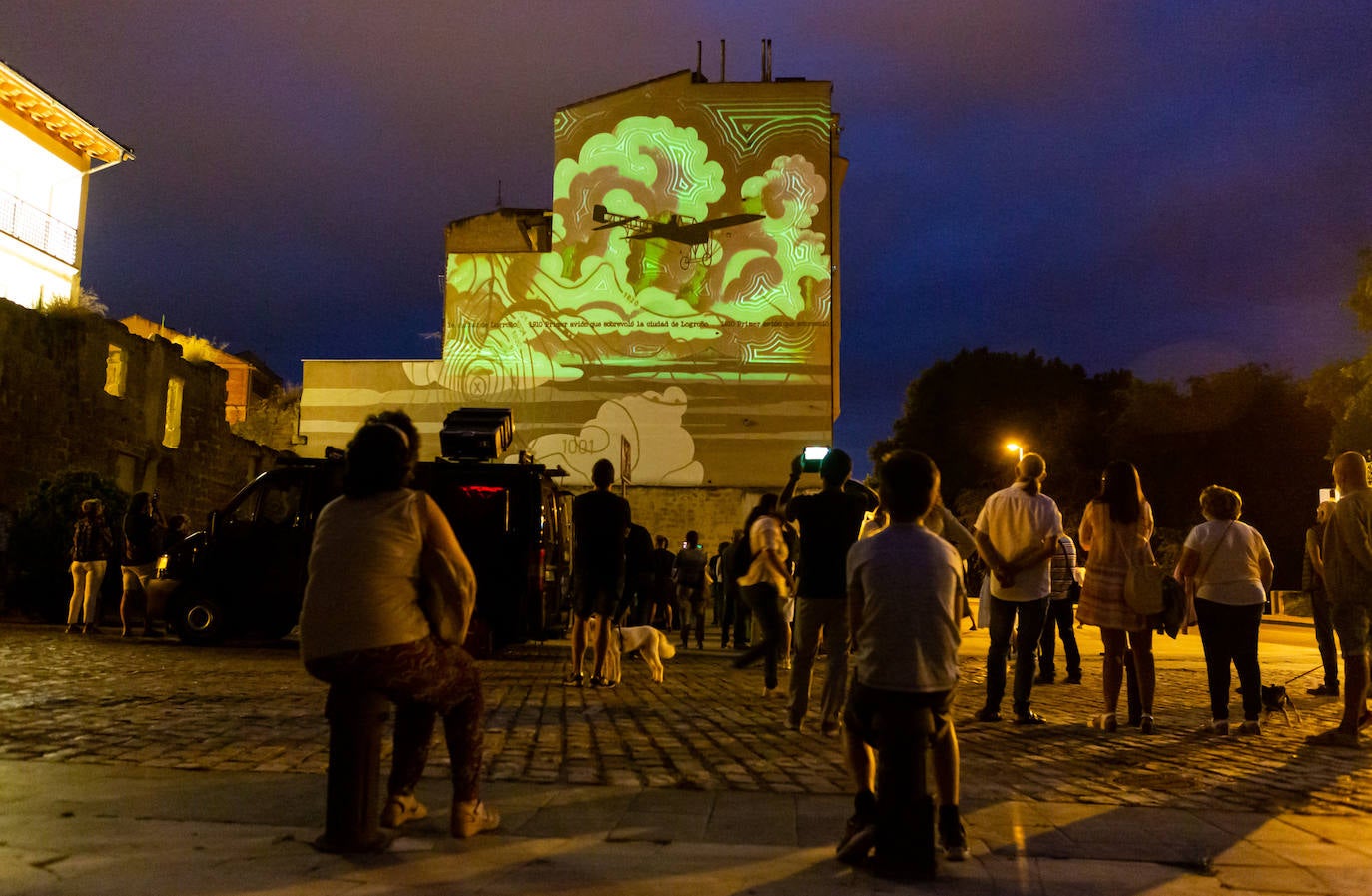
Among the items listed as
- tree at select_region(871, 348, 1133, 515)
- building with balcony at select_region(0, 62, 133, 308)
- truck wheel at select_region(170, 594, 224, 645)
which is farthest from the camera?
tree at select_region(871, 348, 1133, 515)

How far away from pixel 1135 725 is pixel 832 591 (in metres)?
2.44

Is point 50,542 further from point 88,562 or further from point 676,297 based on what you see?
point 676,297

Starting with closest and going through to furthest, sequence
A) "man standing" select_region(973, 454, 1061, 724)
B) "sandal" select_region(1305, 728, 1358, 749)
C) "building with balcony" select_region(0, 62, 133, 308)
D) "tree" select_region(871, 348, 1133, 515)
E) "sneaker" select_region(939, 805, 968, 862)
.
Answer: "sneaker" select_region(939, 805, 968, 862) < "sandal" select_region(1305, 728, 1358, 749) < "man standing" select_region(973, 454, 1061, 724) < "building with balcony" select_region(0, 62, 133, 308) < "tree" select_region(871, 348, 1133, 515)

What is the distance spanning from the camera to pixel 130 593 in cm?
1528

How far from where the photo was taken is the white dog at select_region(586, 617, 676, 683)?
32.3ft

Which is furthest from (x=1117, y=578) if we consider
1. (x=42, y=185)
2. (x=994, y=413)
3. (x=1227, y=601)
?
(x=994, y=413)

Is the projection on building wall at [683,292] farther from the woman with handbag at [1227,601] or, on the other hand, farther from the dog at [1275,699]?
the woman with handbag at [1227,601]

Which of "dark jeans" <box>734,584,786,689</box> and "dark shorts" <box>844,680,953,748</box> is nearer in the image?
"dark shorts" <box>844,680,953,748</box>

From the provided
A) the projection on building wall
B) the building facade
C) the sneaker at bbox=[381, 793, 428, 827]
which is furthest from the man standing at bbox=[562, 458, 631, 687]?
the projection on building wall

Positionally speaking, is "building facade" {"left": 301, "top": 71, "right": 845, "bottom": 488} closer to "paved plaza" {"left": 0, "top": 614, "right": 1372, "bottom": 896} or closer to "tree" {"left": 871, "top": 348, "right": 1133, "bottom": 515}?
"tree" {"left": 871, "top": 348, "right": 1133, "bottom": 515}

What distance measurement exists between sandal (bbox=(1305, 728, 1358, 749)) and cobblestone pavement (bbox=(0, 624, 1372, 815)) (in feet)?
0.49

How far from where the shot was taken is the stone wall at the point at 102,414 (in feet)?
64.5

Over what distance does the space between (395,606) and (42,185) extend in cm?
3292

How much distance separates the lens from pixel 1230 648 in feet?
24.1
